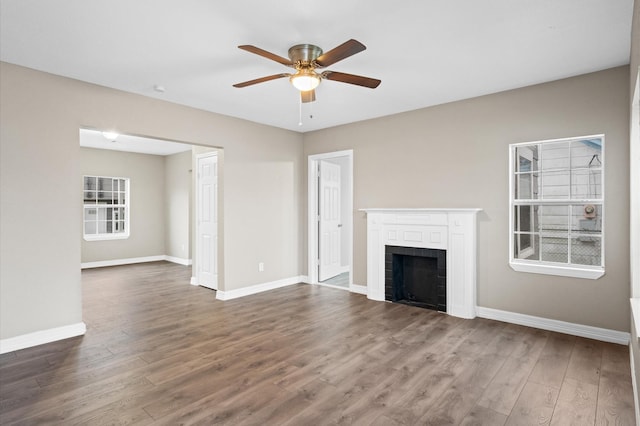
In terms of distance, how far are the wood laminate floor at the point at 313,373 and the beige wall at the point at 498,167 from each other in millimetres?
428

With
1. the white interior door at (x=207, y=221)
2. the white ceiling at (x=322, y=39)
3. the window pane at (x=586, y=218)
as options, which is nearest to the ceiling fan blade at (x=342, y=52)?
the white ceiling at (x=322, y=39)

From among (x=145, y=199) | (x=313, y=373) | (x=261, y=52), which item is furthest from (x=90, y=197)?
(x=313, y=373)

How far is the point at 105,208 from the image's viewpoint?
8039 mm

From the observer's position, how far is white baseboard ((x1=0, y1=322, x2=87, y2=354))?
316 centimetres

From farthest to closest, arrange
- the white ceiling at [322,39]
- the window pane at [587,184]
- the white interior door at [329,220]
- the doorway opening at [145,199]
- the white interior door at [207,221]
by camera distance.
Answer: the doorway opening at [145,199] → the white interior door at [329,220] → the white interior door at [207,221] → the window pane at [587,184] → the white ceiling at [322,39]

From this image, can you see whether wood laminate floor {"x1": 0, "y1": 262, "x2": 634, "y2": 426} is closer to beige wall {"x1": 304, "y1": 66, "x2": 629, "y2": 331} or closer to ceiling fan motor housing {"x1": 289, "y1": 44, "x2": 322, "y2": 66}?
beige wall {"x1": 304, "y1": 66, "x2": 629, "y2": 331}

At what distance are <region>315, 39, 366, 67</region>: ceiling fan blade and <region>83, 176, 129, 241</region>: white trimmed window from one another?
23.8 ft

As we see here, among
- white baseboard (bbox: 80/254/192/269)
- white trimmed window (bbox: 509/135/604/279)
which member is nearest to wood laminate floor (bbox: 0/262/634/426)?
white trimmed window (bbox: 509/135/604/279)

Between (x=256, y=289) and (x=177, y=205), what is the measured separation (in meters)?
4.17

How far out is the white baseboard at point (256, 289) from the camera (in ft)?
16.3

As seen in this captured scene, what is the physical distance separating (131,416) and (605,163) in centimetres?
449

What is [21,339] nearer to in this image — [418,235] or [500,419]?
[500,419]

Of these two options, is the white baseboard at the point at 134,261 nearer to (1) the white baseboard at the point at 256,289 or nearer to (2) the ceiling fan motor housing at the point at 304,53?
(1) the white baseboard at the point at 256,289

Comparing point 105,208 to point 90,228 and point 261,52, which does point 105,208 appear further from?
point 261,52
